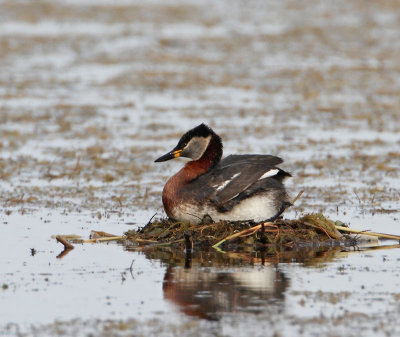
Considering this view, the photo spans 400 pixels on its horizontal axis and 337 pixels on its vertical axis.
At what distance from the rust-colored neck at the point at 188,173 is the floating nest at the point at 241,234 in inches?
10.2

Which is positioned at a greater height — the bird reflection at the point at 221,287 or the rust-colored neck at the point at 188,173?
the rust-colored neck at the point at 188,173

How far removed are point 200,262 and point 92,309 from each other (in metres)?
2.14

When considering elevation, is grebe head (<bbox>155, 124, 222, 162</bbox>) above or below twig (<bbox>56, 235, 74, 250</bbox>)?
above

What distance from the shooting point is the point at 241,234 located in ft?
34.8

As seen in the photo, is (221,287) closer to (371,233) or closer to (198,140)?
(371,233)

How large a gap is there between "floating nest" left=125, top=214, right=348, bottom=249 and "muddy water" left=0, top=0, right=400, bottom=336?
35cm

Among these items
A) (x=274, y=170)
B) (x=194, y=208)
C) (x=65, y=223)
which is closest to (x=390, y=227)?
(x=274, y=170)

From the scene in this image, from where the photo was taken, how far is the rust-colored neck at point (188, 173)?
1098 cm

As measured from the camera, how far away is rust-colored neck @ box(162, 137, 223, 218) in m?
11.0


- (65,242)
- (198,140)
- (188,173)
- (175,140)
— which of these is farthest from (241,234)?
(175,140)

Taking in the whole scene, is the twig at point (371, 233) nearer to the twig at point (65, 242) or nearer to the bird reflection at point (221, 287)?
the bird reflection at point (221, 287)

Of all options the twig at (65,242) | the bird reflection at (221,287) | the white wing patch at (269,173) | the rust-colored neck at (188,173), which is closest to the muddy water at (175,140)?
the bird reflection at (221,287)

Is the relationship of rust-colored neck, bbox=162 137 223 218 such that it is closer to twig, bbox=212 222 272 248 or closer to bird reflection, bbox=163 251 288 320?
twig, bbox=212 222 272 248

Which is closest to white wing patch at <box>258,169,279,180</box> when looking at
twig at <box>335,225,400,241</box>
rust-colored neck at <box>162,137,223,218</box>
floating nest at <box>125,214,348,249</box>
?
floating nest at <box>125,214,348,249</box>
